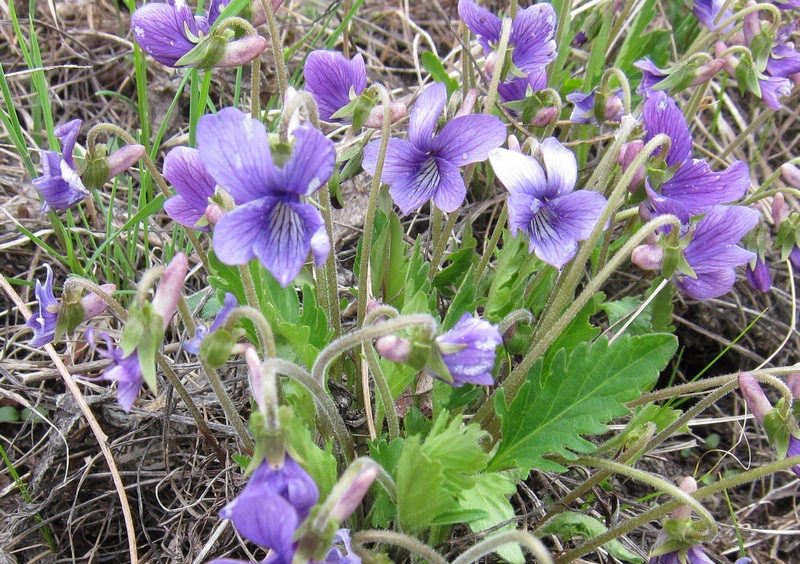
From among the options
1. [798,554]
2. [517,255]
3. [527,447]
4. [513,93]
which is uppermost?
[513,93]

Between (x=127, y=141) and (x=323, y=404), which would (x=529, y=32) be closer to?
(x=127, y=141)

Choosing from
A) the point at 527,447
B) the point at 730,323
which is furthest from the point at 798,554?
the point at 527,447

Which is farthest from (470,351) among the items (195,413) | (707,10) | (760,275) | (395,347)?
(707,10)

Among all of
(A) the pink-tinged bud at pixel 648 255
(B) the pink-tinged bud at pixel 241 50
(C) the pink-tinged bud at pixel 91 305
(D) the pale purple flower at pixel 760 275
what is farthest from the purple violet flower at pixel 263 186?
(D) the pale purple flower at pixel 760 275

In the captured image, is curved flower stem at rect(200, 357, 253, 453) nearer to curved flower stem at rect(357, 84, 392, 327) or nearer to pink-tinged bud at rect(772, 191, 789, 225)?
curved flower stem at rect(357, 84, 392, 327)

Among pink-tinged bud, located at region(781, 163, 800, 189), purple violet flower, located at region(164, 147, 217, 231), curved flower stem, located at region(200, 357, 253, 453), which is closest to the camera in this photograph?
curved flower stem, located at region(200, 357, 253, 453)

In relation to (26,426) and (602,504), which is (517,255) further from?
(26,426)

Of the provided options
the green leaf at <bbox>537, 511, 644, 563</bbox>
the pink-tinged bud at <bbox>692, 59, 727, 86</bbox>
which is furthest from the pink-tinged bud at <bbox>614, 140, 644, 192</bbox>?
the green leaf at <bbox>537, 511, 644, 563</bbox>
